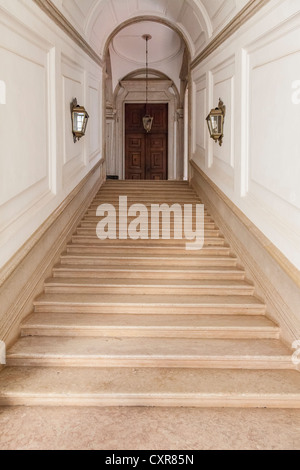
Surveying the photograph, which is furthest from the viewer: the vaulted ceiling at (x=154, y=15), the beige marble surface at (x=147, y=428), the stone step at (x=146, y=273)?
the vaulted ceiling at (x=154, y=15)

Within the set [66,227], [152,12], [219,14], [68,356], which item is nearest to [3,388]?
[68,356]

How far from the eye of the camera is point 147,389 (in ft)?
11.1

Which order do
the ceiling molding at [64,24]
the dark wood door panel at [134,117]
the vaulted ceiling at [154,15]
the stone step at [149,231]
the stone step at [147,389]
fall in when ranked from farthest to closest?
the dark wood door panel at [134,117], the stone step at [149,231], the vaulted ceiling at [154,15], the ceiling molding at [64,24], the stone step at [147,389]

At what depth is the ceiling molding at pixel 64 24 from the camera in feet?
15.1

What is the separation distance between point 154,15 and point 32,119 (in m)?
5.10

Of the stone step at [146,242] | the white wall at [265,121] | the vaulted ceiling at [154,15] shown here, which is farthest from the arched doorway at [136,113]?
the stone step at [146,242]

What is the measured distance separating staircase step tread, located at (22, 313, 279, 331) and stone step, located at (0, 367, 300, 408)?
1.90ft

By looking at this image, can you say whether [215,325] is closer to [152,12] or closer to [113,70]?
[152,12]

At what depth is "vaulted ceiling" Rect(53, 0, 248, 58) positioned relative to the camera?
5.86 m

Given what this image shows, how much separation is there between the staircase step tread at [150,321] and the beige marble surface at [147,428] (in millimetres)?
943

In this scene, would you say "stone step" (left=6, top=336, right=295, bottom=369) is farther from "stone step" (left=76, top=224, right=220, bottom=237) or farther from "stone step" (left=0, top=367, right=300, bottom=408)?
"stone step" (left=76, top=224, right=220, bottom=237)

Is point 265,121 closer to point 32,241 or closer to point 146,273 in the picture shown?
point 146,273

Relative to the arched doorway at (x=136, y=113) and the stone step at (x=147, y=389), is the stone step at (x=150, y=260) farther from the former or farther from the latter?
the arched doorway at (x=136, y=113)
